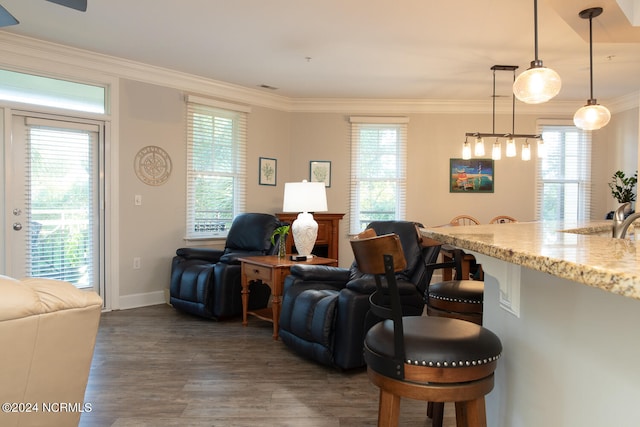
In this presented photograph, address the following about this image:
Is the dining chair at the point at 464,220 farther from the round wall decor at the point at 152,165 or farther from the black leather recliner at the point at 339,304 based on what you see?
the round wall decor at the point at 152,165

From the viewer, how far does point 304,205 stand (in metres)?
4.06

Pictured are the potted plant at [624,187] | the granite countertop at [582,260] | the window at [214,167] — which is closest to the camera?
the granite countertop at [582,260]

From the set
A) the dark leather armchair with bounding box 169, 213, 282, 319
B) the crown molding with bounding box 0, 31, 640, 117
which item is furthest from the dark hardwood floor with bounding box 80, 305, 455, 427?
the crown molding with bounding box 0, 31, 640, 117

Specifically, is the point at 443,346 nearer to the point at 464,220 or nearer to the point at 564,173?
the point at 464,220

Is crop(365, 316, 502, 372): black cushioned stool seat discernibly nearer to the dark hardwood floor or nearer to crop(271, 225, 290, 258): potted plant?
the dark hardwood floor

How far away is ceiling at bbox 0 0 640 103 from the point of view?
331 centimetres

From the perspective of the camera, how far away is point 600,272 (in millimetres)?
663

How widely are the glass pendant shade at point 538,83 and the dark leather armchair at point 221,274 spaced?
9.55 feet

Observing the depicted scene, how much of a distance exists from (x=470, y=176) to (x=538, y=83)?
4.16 metres

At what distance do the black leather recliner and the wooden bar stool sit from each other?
4.43 feet

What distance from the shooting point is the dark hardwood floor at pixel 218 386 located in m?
2.30

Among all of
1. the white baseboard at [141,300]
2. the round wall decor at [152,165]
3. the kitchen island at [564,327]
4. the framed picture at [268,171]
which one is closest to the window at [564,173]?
the framed picture at [268,171]

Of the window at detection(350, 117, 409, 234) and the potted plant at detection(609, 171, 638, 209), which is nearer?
the potted plant at detection(609, 171, 638, 209)

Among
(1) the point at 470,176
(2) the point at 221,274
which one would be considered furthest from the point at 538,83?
(1) the point at 470,176
